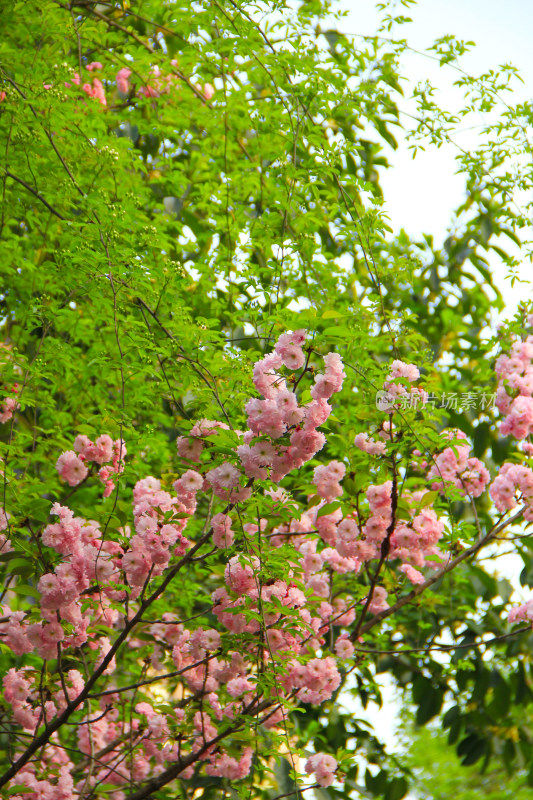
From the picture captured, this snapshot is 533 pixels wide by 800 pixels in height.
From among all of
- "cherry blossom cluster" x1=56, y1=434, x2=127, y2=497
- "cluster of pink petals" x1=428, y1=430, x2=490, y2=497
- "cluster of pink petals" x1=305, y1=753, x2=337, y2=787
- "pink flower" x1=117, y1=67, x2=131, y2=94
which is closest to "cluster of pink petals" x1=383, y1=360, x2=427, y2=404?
"cluster of pink petals" x1=428, y1=430, x2=490, y2=497

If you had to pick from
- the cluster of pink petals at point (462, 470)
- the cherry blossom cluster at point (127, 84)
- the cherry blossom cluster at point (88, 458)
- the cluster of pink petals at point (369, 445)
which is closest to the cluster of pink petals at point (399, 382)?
the cluster of pink petals at point (369, 445)

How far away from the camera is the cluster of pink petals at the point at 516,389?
285 cm

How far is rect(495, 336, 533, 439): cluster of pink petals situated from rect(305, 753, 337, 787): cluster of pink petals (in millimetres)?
1303

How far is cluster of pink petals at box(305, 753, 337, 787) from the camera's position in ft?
7.86

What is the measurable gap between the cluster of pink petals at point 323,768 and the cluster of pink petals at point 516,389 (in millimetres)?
1303

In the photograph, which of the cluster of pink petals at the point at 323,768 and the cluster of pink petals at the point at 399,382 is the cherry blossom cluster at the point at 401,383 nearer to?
the cluster of pink petals at the point at 399,382

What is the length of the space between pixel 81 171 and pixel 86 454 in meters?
1.23

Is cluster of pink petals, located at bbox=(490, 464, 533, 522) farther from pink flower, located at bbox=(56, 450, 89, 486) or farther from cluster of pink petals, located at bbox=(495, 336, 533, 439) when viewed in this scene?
pink flower, located at bbox=(56, 450, 89, 486)

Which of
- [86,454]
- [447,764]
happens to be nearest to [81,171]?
[86,454]

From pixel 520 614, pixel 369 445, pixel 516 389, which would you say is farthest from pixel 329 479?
pixel 520 614

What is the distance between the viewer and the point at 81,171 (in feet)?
9.70

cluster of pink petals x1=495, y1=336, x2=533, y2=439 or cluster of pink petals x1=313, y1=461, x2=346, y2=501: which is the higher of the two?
cluster of pink petals x1=495, y1=336, x2=533, y2=439

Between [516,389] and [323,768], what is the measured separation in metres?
1.49

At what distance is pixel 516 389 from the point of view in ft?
9.57
